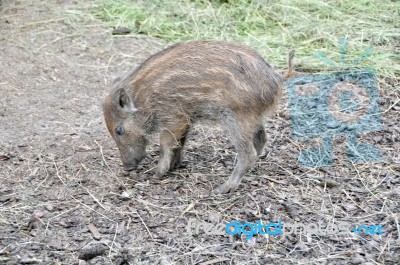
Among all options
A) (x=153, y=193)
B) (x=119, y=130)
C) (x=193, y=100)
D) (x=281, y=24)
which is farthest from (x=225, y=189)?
(x=281, y=24)

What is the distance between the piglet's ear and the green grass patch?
7.49ft

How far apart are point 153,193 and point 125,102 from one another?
2.35ft

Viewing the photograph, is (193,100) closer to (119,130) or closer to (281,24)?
(119,130)

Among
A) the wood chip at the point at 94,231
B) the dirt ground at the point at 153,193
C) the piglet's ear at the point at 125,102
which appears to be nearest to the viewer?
the dirt ground at the point at 153,193

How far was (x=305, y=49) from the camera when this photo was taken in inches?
284

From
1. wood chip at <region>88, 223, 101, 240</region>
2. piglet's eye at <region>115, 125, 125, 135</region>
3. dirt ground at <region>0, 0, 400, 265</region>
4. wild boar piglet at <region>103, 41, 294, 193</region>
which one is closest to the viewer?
dirt ground at <region>0, 0, 400, 265</region>

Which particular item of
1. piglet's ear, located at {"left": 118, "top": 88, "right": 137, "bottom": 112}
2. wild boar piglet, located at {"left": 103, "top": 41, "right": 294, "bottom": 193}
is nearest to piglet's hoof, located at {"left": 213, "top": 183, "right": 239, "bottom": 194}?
wild boar piglet, located at {"left": 103, "top": 41, "right": 294, "bottom": 193}

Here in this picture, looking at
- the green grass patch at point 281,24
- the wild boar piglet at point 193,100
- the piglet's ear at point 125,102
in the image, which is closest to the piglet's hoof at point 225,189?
the wild boar piglet at point 193,100

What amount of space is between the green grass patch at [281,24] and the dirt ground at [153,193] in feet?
2.71

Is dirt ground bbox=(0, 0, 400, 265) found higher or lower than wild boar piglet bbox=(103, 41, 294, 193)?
lower

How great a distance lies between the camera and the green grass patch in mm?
7094

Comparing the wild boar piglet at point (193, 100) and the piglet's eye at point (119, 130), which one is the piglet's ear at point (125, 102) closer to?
the wild boar piglet at point (193, 100)

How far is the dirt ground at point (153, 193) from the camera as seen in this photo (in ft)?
13.5

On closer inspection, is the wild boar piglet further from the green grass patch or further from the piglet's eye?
the green grass patch
